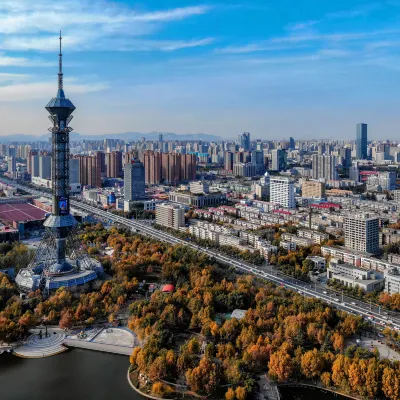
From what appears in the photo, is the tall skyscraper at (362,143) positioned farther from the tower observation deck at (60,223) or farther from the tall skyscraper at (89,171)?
the tower observation deck at (60,223)

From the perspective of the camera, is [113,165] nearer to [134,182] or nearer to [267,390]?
[134,182]

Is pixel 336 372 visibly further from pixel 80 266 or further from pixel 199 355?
pixel 80 266

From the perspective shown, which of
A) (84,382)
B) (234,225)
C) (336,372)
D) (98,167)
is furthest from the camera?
(98,167)

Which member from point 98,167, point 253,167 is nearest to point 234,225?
point 98,167

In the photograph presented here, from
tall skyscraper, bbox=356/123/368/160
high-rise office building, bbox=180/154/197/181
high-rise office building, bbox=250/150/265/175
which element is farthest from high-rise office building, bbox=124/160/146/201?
tall skyscraper, bbox=356/123/368/160

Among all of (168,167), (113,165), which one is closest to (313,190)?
(168,167)

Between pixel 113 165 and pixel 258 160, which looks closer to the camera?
pixel 113 165
